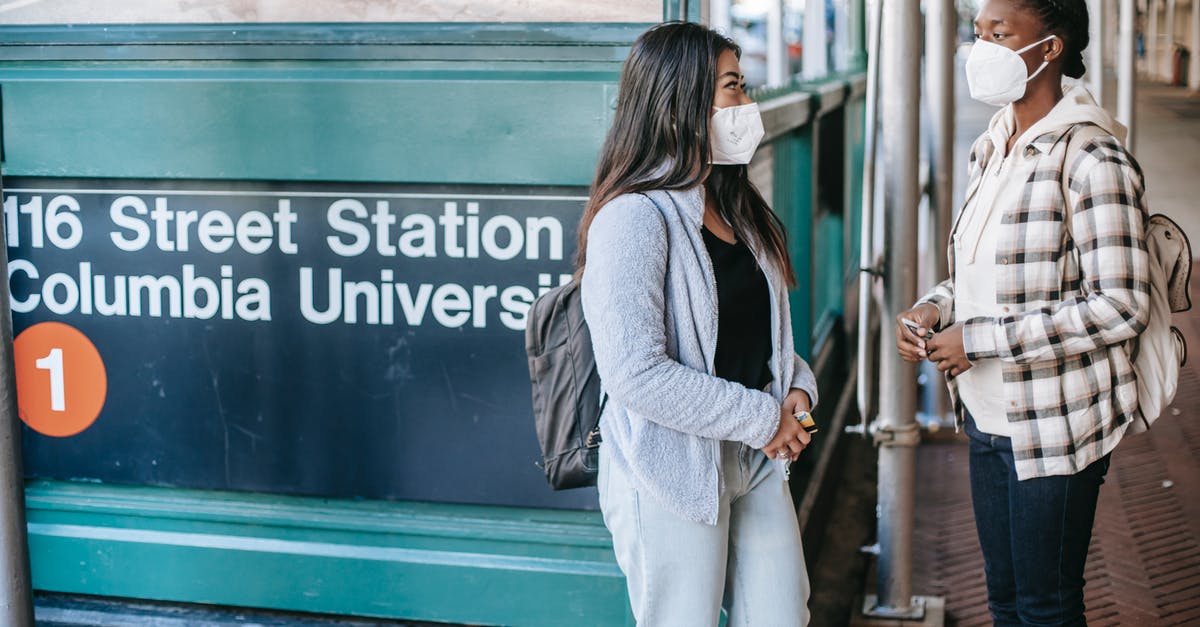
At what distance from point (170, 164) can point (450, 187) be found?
2.50ft

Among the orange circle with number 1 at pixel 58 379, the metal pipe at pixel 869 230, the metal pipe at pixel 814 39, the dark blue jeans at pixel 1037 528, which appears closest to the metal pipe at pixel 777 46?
the metal pipe at pixel 814 39

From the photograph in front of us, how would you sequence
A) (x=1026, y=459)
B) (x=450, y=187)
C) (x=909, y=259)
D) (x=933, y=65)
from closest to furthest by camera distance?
(x=1026, y=459) < (x=450, y=187) < (x=909, y=259) < (x=933, y=65)

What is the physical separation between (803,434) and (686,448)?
0.22 m

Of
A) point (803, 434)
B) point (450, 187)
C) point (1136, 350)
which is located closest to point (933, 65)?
point (450, 187)

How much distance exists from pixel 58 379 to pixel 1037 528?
2.61m

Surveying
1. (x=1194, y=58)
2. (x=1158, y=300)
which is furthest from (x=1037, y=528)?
(x=1194, y=58)

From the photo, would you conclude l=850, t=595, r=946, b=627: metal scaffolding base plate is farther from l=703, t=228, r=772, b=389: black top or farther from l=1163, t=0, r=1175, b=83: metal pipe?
l=1163, t=0, r=1175, b=83: metal pipe

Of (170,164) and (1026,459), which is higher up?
(170,164)

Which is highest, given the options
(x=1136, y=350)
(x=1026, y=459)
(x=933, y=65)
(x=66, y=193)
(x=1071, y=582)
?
(x=933, y=65)

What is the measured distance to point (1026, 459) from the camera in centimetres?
268

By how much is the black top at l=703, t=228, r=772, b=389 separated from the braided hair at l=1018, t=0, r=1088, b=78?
2.35ft

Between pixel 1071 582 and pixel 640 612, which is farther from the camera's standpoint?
pixel 1071 582

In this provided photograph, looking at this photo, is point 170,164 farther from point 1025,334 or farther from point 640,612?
point 1025,334

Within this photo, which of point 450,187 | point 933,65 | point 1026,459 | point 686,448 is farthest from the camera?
point 933,65
